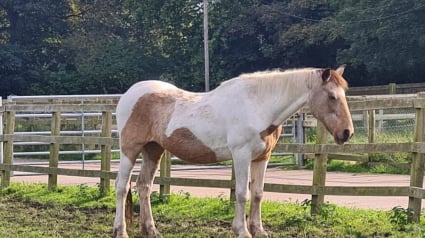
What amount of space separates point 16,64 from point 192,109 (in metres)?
30.5

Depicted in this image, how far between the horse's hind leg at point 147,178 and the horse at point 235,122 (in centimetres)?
1

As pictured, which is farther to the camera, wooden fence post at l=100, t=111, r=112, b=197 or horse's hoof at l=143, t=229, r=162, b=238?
wooden fence post at l=100, t=111, r=112, b=197

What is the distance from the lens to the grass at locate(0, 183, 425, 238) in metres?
6.61

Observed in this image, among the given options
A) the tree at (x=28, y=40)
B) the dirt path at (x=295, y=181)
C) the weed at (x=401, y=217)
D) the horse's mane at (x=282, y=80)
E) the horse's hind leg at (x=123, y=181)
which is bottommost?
the dirt path at (x=295, y=181)

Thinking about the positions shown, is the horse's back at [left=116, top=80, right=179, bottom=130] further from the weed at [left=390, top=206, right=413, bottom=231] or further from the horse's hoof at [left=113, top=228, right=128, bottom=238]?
the weed at [left=390, top=206, right=413, bottom=231]

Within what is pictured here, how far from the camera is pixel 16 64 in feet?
115

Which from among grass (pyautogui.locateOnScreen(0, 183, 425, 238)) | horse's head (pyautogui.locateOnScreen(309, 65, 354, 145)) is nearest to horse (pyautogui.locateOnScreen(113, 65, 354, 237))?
horse's head (pyautogui.locateOnScreen(309, 65, 354, 145))

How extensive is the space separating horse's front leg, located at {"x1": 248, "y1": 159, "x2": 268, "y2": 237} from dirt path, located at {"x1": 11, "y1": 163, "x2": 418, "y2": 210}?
2363mm

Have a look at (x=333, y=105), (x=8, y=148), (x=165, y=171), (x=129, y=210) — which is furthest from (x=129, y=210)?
(x=8, y=148)

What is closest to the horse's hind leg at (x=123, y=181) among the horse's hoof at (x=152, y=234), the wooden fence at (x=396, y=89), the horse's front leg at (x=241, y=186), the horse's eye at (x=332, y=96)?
the horse's hoof at (x=152, y=234)

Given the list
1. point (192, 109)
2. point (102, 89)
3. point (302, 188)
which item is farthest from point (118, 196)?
point (102, 89)

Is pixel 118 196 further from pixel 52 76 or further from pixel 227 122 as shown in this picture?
pixel 52 76

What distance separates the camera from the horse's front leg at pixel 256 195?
20.7 ft

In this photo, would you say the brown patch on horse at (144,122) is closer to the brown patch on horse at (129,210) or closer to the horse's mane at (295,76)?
the brown patch on horse at (129,210)
